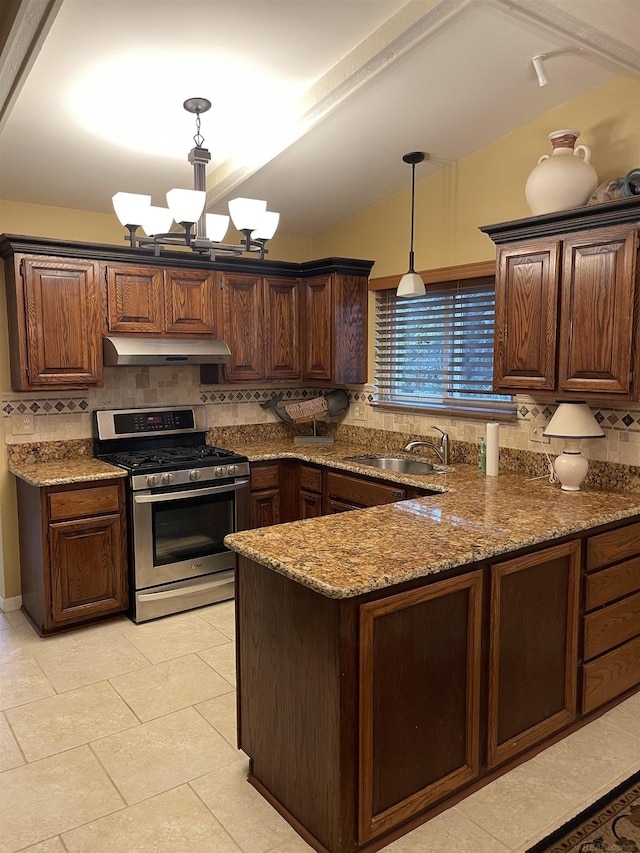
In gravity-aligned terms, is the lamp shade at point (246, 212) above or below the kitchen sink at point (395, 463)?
above

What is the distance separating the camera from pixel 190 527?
12.8 feet

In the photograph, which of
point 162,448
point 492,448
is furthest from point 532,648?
point 162,448

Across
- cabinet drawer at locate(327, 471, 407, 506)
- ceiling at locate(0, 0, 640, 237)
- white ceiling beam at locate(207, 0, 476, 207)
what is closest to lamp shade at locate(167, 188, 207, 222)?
ceiling at locate(0, 0, 640, 237)

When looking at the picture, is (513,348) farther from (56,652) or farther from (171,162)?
(56,652)

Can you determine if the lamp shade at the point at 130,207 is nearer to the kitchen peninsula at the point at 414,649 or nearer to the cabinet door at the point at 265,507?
the kitchen peninsula at the point at 414,649

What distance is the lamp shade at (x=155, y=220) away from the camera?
8.66ft

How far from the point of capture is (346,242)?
4664 mm

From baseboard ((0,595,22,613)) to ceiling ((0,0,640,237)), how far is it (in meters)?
2.44

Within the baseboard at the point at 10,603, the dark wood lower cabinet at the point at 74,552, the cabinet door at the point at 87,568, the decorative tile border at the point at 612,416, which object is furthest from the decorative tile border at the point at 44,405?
the decorative tile border at the point at 612,416

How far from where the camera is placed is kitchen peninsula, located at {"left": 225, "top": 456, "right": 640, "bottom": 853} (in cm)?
186

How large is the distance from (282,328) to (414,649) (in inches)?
119

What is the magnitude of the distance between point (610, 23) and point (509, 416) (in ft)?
6.24

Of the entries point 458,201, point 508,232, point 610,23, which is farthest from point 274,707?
point 458,201

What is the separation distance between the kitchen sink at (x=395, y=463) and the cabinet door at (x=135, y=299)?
5.06 feet
